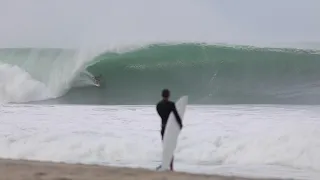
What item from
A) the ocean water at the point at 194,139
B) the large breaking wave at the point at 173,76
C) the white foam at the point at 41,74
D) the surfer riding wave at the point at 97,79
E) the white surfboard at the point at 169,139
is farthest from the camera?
the surfer riding wave at the point at 97,79

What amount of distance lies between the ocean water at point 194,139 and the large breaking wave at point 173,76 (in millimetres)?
3037

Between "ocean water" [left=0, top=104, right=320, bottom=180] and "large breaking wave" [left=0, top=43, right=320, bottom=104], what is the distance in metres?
3.04

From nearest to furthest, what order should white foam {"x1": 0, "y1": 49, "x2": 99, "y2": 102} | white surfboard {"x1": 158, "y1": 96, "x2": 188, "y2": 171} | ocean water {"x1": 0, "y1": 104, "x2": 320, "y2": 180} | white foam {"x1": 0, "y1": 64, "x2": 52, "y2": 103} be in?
white surfboard {"x1": 158, "y1": 96, "x2": 188, "y2": 171} < ocean water {"x1": 0, "y1": 104, "x2": 320, "y2": 180} < white foam {"x1": 0, "y1": 64, "x2": 52, "y2": 103} < white foam {"x1": 0, "y1": 49, "x2": 99, "y2": 102}

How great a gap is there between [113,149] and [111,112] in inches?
150

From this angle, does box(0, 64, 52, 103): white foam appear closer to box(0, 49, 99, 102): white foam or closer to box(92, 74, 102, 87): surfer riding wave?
box(0, 49, 99, 102): white foam

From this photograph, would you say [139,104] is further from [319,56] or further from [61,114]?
[319,56]

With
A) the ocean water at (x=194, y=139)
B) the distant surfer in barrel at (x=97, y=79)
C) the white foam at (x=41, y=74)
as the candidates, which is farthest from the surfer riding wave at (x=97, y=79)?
the ocean water at (x=194, y=139)

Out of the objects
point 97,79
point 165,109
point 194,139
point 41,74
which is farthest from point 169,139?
point 41,74

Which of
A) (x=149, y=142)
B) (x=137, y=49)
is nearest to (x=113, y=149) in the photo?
(x=149, y=142)

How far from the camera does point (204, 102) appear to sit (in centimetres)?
1409

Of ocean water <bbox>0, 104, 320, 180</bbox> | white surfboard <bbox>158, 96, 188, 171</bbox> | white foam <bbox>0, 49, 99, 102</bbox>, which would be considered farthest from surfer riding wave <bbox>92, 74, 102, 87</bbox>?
white surfboard <bbox>158, 96, 188, 171</bbox>

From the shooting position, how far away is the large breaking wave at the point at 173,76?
15287mm

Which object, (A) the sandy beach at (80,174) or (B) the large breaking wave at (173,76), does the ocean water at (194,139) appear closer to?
(A) the sandy beach at (80,174)

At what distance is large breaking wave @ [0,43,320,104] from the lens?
15287 mm
